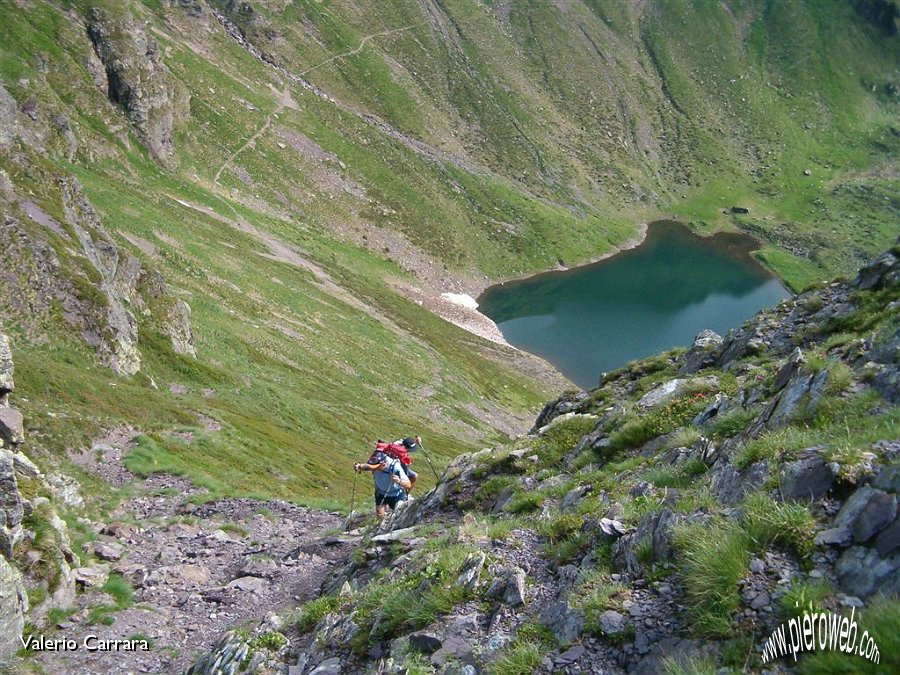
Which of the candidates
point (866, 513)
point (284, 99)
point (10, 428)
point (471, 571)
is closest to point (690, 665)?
point (866, 513)

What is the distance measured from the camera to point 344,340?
65500 mm

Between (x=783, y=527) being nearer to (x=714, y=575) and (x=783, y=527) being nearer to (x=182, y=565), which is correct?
(x=714, y=575)

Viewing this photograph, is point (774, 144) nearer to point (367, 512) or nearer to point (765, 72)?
point (765, 72)

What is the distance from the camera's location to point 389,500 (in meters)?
21.1

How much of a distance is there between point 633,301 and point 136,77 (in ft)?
282

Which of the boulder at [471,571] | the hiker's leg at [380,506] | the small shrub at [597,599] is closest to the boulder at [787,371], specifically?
the small shrub at [597,599]

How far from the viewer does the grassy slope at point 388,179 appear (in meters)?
39.9

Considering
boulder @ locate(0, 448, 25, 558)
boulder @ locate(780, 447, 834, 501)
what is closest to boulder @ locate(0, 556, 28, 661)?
boulder @ locate(0, 448, 25, 558)

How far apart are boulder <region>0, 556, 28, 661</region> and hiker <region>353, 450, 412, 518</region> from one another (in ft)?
31.1

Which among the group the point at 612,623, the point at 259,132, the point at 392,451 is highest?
the point at 259,132

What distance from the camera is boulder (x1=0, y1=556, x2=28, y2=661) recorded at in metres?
13.1

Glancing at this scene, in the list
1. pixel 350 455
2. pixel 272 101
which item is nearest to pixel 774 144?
pixel 272 101

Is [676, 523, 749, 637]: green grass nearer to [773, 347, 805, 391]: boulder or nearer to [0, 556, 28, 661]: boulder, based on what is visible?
[773, 347, 805, 391]: boulder

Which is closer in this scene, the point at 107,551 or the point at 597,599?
the point at 597,599
